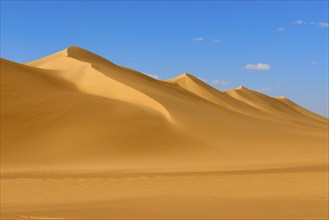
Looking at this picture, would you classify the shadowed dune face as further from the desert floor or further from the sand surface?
the desert floor

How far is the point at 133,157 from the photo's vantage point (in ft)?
77.2

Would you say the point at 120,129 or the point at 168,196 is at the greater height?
the point at 120,129

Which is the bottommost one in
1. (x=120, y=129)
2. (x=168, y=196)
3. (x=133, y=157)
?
(x=168, y=196)

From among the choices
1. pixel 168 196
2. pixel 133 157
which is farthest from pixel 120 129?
pixel 168 196

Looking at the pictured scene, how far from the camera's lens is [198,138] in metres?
28.0

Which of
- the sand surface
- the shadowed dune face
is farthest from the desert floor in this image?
the shadowed dune face

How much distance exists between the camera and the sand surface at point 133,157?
9500 millimetres

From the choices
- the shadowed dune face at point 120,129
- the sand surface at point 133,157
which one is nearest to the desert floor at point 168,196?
the sand surface at point 133,157

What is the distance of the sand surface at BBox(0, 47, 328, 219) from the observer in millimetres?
9500

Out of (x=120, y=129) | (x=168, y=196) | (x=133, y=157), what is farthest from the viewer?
(x=120, y=129)

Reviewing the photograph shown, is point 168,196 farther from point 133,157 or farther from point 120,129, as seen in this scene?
point 120,129

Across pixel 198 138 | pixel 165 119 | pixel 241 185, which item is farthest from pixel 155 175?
pixel 165 119

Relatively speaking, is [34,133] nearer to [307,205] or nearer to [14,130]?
[14,130]

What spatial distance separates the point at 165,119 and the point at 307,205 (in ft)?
71.2
